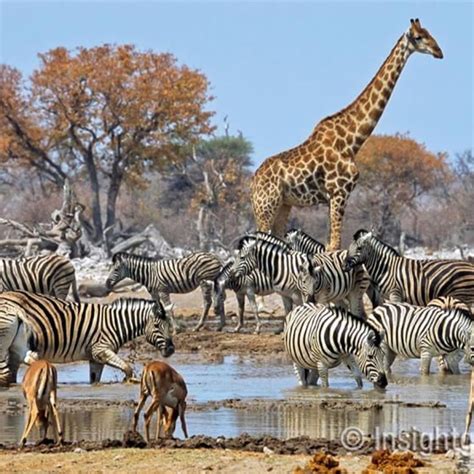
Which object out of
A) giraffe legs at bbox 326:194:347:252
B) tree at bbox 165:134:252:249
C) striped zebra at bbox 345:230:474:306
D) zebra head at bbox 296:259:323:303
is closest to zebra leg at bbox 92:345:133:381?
zebra head at bbox 296:259:323:303

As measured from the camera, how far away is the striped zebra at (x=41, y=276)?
20.9m

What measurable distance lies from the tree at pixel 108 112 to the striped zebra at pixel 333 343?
30.4m

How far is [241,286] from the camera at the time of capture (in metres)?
21.5

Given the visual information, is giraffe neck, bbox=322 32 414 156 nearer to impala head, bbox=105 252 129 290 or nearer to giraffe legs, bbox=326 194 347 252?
giraffe legs, bbox=326 194 347 252

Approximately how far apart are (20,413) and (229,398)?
2050 mm

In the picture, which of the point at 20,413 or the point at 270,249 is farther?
the point at 270,249

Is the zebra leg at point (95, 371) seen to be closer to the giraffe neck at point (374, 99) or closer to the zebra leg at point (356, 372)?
the zebra leg at point (356, 372)

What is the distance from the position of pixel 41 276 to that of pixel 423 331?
6.53 m

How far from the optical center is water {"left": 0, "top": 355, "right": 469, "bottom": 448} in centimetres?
1210

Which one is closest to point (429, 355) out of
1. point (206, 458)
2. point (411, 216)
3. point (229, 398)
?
point (229, 398)

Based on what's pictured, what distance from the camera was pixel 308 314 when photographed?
1534cm

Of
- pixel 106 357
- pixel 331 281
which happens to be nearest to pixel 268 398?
pixel 106 357

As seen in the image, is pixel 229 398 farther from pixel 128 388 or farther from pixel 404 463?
pixel 404 463

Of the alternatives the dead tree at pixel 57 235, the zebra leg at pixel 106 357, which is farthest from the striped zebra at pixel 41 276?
the dead tree at pixel 57 235
